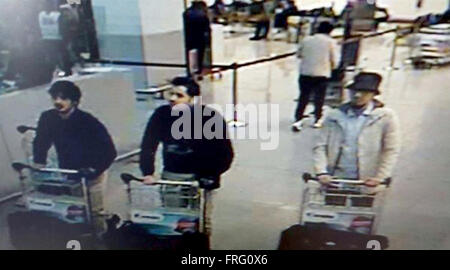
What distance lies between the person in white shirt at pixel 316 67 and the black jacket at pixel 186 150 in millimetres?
1031

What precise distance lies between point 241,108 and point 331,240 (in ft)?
5.83

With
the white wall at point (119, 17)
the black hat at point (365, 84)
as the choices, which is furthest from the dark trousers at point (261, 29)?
the black hat at point (365, 84)

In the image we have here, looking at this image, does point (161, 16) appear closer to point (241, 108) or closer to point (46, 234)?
point (241, 108)

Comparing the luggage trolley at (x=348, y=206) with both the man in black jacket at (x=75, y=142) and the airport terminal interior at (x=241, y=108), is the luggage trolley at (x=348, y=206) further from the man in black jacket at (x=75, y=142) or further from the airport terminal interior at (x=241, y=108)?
the man in black jacket at (x=75, y=142)

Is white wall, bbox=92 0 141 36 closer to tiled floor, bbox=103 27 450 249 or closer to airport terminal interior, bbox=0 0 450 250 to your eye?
airport terminal interior, bbox=0 0 450 250

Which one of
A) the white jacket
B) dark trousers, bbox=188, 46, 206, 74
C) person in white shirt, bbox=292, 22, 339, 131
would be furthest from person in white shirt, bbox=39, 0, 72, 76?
person in white shirt, bbox=292, 22, 339, 131

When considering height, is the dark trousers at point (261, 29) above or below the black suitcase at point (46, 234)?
above

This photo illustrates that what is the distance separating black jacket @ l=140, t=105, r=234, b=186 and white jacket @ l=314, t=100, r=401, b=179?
1.17ft

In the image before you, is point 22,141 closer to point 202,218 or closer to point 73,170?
point 73,170

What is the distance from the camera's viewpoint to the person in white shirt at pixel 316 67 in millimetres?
2512

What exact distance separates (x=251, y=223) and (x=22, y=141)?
3.20 feet

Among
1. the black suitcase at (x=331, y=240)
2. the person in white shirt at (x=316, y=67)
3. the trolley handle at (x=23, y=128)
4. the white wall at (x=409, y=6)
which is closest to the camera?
the black suitcase at (x=331, y=240)

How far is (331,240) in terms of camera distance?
1.37 meters
